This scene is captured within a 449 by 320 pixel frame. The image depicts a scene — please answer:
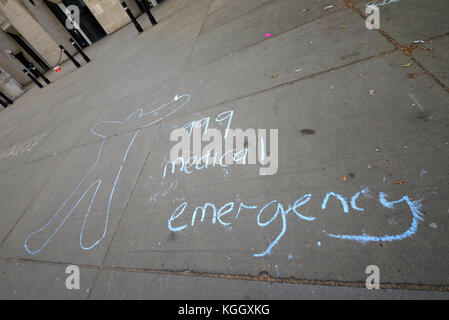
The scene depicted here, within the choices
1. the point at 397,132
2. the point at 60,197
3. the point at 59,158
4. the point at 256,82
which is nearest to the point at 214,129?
the point at 256,82

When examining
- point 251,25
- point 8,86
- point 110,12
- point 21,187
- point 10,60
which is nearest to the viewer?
point 21,187

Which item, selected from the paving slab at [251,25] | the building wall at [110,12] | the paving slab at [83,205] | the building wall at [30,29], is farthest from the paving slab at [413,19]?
the building wall at [30,29]

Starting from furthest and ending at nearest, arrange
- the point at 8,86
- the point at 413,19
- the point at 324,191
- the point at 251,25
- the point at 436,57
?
the point at 8,86 < the point at 251,25 < the point at 413,19 < the point at 436,57 < the point at 324,191

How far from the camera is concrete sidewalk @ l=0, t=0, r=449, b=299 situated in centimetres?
166

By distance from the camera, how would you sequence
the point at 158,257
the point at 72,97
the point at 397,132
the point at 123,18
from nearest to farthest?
1. the point at 397,132
2. the point at 158,257
3. the point at 72,97
4. the point at 123,18

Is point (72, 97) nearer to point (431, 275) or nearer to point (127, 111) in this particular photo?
point (127, 111)

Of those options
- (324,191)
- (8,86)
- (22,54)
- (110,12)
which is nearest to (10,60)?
(22,54)

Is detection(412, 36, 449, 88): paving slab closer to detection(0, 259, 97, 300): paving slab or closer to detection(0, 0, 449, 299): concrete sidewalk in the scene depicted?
detection(0, 0, 449, 299): concrete sidewalk

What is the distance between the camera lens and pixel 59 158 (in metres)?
4.92

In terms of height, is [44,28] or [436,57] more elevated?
[44,28]

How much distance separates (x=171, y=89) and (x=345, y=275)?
14.8ft

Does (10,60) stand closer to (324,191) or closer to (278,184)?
(278,184)

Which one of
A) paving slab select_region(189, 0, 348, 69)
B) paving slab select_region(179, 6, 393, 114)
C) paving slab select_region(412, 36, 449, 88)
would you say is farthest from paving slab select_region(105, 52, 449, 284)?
paving slab select_region(189, 0, 348, 69)

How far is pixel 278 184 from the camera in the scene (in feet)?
7.34
